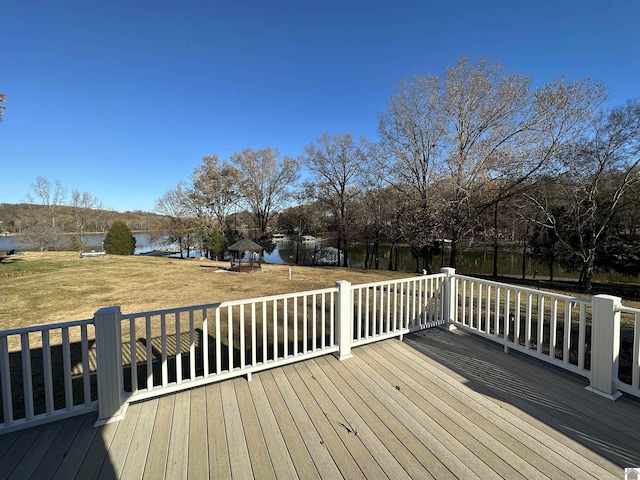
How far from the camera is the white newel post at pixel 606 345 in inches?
90.0

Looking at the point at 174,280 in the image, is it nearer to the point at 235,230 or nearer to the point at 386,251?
the point at 235,230

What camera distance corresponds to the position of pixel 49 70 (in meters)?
8.59

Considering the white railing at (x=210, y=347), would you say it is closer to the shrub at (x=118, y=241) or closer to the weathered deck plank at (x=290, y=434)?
the weathered deck plank at (x=290, y=434)

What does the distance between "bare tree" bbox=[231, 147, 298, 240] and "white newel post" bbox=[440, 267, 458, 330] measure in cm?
2017

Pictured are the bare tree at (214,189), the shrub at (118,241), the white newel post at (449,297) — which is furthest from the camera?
the bare tree at (214,189)

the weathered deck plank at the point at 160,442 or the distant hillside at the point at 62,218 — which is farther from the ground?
the distant hillside at the point at 62,218

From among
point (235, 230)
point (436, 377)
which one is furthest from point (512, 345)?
point (235, 230)

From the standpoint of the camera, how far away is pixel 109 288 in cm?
921

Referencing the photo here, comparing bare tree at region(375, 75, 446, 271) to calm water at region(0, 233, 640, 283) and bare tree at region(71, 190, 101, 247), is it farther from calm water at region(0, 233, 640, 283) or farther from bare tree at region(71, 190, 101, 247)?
bare tree at region(71, 190, 101, 247)

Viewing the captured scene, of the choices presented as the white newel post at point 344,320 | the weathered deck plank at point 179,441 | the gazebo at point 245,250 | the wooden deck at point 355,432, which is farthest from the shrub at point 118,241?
the white newel post at point 344,320

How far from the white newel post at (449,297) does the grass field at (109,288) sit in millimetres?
5698

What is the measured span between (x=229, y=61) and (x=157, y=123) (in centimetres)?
692

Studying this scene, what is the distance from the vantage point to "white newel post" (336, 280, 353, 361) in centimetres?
303

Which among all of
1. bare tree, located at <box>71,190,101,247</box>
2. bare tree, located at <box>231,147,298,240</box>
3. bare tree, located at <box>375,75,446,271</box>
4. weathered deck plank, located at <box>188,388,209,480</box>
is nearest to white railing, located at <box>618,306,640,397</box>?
weathered deck plank, located at <box>188,388,209,480</box>
